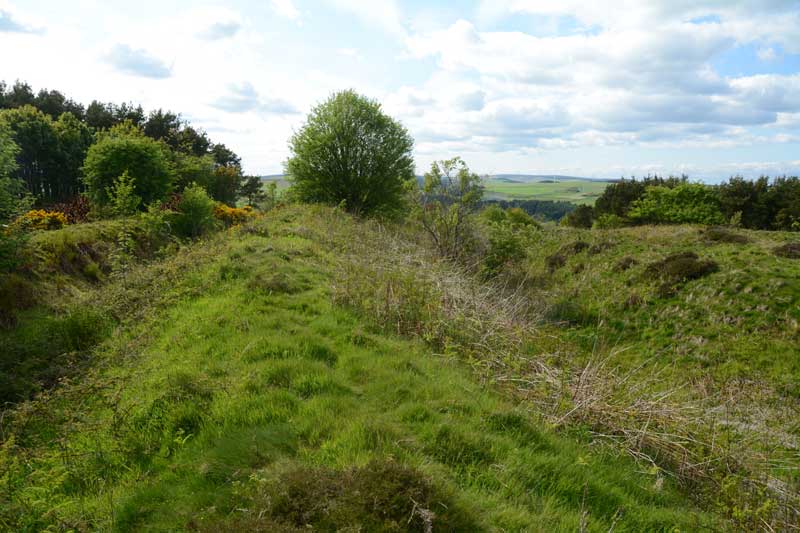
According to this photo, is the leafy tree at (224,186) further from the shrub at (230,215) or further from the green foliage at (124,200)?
the green foliage at (124,200)

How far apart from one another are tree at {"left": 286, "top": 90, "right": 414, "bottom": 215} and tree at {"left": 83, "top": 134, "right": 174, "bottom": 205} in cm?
667

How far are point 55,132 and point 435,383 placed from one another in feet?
113

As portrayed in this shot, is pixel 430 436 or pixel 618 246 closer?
pixel 430 436

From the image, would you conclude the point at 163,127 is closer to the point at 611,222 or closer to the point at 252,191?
the point at 252,191

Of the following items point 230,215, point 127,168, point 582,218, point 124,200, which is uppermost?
point 127,168

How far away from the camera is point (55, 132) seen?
28.2m

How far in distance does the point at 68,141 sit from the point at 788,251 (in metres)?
39.7

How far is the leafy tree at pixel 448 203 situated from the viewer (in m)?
17.0

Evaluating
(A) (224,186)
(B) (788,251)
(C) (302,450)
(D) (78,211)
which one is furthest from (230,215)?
(B) (788,251)

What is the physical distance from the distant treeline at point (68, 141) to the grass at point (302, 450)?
15.4 meters

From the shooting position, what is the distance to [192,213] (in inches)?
717

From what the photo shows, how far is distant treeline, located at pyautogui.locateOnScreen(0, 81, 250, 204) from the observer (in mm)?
27000

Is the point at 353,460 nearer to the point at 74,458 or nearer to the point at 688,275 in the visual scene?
the point at 74,458

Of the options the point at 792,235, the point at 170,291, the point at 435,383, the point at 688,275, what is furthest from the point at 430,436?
the point at 792,235
